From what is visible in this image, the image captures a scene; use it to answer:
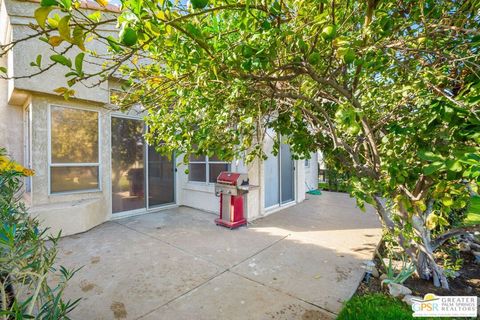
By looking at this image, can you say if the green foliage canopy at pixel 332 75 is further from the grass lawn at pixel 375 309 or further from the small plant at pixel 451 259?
the grass lawn at pixel 375 309

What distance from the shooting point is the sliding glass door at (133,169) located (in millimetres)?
5914

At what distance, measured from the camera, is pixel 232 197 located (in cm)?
523

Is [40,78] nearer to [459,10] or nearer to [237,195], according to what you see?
[237,195]

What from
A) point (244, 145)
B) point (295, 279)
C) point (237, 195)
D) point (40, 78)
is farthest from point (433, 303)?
point (40, 78)

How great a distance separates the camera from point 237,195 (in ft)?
16.6

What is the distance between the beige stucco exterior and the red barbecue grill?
1.01ft

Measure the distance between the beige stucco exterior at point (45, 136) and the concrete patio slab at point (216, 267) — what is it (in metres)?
0.50

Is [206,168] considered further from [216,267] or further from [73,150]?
[216,267]

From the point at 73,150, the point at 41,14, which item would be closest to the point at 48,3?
the point at 41,14

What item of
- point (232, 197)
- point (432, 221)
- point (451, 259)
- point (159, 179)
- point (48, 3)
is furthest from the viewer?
point (159, 179)

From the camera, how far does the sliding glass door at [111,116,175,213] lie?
5.91 metres

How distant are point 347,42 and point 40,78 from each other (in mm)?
5716

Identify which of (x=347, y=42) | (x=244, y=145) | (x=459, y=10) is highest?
(x=459, y=10)

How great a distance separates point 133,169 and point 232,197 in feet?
9.53
